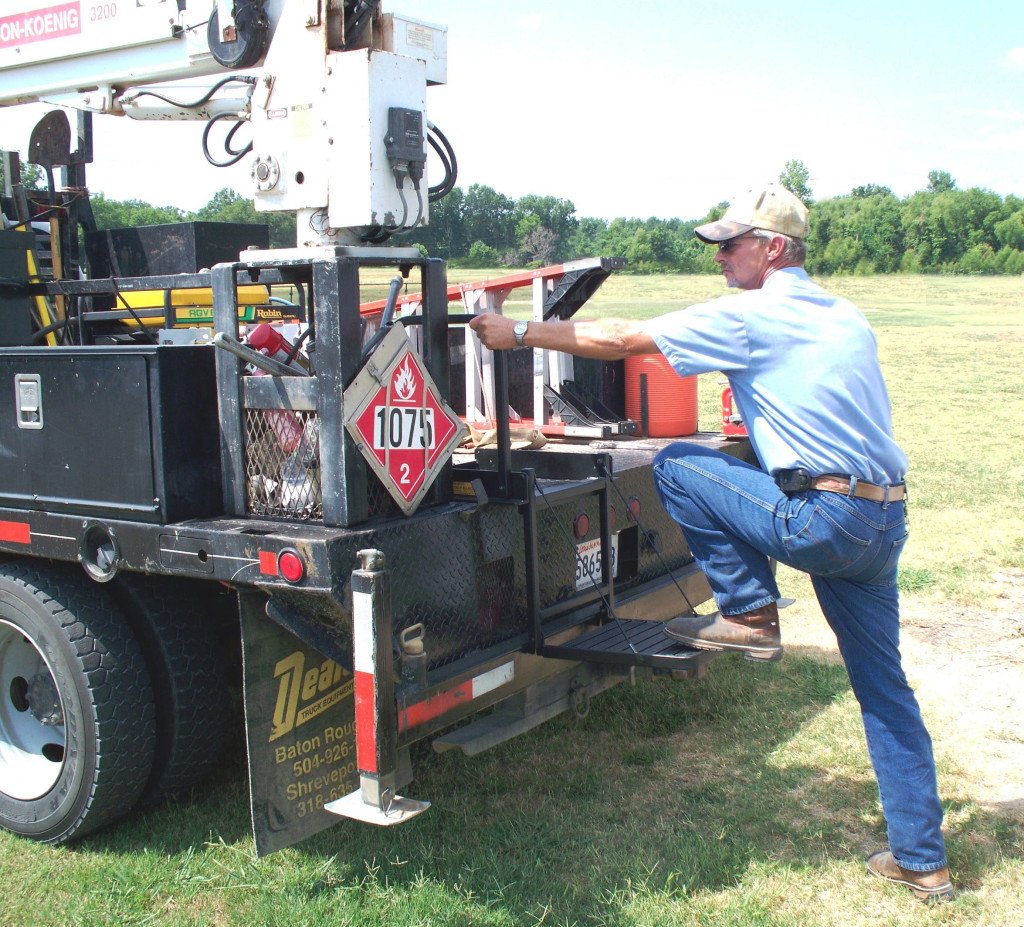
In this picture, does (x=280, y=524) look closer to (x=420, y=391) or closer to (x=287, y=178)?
(x=420, y=391)

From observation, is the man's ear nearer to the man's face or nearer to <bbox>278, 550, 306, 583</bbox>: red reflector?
the man's face

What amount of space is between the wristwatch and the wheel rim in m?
1.90

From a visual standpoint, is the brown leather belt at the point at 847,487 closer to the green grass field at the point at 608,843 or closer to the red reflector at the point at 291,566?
the green grass field at the point at 608,843

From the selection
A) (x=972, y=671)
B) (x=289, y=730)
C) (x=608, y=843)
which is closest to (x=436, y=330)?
(x=289, y=730)

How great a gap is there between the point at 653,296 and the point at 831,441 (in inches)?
1270

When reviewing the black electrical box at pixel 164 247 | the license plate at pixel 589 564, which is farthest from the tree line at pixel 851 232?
the license plate at pixel 589 564

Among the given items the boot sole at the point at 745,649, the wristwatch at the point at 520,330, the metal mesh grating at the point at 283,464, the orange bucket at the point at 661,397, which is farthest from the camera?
the orange bucket at the point at 661,397

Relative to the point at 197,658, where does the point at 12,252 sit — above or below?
above

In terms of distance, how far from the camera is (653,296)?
3500 cm

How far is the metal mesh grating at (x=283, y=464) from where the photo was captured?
10.8 feet

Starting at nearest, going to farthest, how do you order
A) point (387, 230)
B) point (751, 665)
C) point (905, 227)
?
point (387, 230) → point (751, 665) → point (905, 227)

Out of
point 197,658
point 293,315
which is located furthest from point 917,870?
point 293,315

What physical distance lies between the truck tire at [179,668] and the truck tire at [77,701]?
6 cm

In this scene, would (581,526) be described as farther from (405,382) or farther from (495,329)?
(405,382)
